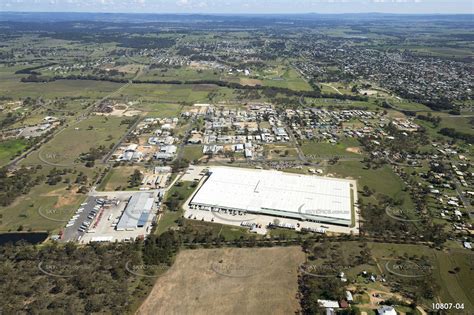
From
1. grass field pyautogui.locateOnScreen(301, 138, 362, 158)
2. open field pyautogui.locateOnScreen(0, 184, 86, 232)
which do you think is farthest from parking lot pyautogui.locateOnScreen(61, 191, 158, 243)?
grass field pyautogui.locateOnScreen(301, 138, 362, 158)

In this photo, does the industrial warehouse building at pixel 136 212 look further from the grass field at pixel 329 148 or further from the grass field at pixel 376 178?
the grass field at pixel 329 148

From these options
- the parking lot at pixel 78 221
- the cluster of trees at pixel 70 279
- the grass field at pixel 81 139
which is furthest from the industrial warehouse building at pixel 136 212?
the grass field at pixel 81 139

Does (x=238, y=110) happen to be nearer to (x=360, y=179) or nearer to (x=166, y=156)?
(x=166, y=156)

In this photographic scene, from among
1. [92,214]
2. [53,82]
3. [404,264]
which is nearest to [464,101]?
[404,264]

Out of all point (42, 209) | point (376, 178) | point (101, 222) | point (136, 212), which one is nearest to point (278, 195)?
point (376, 178)

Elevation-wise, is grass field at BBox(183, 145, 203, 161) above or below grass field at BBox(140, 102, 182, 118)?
below

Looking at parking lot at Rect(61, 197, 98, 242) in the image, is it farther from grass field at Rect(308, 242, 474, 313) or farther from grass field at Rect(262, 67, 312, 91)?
grass field at Rect(262, 67, 312, 91)

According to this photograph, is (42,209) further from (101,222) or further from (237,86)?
(237,86)
